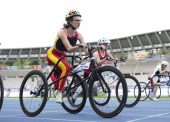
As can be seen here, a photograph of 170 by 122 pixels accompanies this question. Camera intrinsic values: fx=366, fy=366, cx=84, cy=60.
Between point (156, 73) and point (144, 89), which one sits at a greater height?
point (156, 73)

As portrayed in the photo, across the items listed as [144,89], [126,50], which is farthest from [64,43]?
[126,50]

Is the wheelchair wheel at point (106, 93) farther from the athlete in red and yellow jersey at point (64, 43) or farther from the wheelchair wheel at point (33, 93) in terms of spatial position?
the wheelchair wheel at point (33, 93)

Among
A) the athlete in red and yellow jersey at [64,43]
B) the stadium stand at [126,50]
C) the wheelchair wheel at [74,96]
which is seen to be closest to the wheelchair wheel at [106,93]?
the wheelchair wheel at [74,96]

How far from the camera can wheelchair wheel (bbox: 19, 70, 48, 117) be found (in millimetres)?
6879

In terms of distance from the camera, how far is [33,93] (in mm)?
7129

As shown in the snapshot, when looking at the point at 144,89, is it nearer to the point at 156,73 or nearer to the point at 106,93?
the point at 156,73

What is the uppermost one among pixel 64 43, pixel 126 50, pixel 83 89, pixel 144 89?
pixel 126 50

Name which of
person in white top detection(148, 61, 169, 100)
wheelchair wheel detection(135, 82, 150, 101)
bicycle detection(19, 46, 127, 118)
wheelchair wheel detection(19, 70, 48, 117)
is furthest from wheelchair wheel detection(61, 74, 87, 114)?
person in white top detection(148, 61, 169, 100)

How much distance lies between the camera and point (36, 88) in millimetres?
7117

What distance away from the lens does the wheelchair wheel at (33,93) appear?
688cm

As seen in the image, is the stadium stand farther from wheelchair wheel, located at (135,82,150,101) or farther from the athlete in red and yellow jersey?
the athlete in red and yellow jersey

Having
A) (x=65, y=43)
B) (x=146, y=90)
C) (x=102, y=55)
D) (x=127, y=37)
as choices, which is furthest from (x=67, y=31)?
(x=127, y=37)

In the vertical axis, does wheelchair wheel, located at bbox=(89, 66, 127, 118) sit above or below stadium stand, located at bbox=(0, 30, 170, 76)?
below

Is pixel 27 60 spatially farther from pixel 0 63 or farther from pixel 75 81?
pixel 75 81
